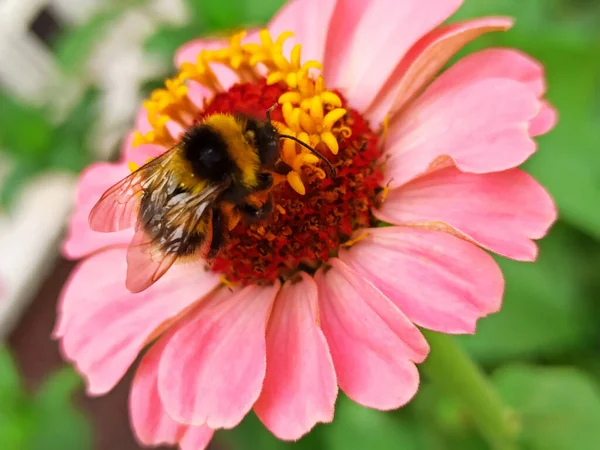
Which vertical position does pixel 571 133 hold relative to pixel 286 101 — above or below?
below

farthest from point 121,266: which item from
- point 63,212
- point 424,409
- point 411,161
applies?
point 63,212

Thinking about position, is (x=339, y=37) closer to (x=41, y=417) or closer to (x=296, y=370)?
(x=296, y=370)

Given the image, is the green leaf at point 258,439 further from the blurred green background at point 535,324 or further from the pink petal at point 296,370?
the pink petal at point 296,370

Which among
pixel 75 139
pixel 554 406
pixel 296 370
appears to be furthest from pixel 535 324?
pixel 75 139

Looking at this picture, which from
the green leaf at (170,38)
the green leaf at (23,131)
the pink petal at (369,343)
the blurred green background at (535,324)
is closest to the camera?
the pink petal at (369,343)

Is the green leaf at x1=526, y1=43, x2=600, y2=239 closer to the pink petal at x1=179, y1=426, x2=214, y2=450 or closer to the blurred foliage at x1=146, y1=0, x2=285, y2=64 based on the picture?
the blurred foliage at x1=146, y1=0, x2=285, y2=64

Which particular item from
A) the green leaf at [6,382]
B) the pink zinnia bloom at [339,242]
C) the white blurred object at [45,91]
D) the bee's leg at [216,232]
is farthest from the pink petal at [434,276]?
the white blurred object at [45,91]
